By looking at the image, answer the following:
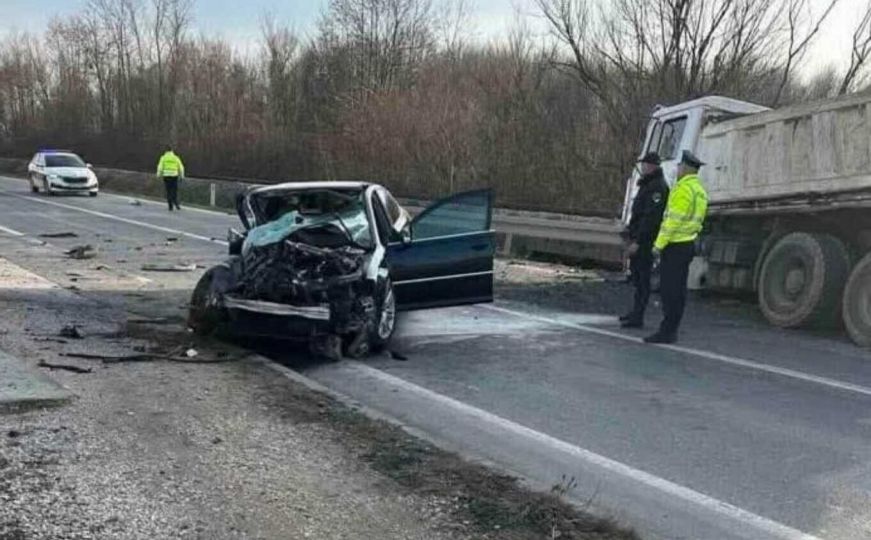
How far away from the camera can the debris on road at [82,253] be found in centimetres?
1409

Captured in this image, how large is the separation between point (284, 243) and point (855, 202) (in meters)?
5.68

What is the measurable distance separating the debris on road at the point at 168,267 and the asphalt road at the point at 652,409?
2.04 meters

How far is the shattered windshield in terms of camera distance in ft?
26.5

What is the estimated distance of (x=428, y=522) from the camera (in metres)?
4.02

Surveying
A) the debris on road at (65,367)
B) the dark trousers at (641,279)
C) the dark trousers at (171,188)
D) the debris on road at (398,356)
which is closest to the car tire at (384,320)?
the debris on road at (398,356)

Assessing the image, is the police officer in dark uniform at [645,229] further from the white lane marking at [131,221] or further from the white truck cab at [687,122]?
the white lane marking at [131,221]

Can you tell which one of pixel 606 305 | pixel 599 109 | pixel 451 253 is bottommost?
pixel 606 305

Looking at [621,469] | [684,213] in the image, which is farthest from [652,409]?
[684,213]

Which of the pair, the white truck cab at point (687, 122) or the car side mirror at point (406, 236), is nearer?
Result: the car side mirror at point (406, 236)

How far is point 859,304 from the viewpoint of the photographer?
9.12m

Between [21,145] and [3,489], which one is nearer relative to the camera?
[3,489]

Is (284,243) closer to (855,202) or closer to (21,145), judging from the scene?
(855,202)

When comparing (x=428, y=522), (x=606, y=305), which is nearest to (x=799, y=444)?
(x=428, y=522)

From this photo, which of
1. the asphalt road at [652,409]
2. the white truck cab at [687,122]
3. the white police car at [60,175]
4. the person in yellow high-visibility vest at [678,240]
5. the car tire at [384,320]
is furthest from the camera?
the white police car at [60,175]
